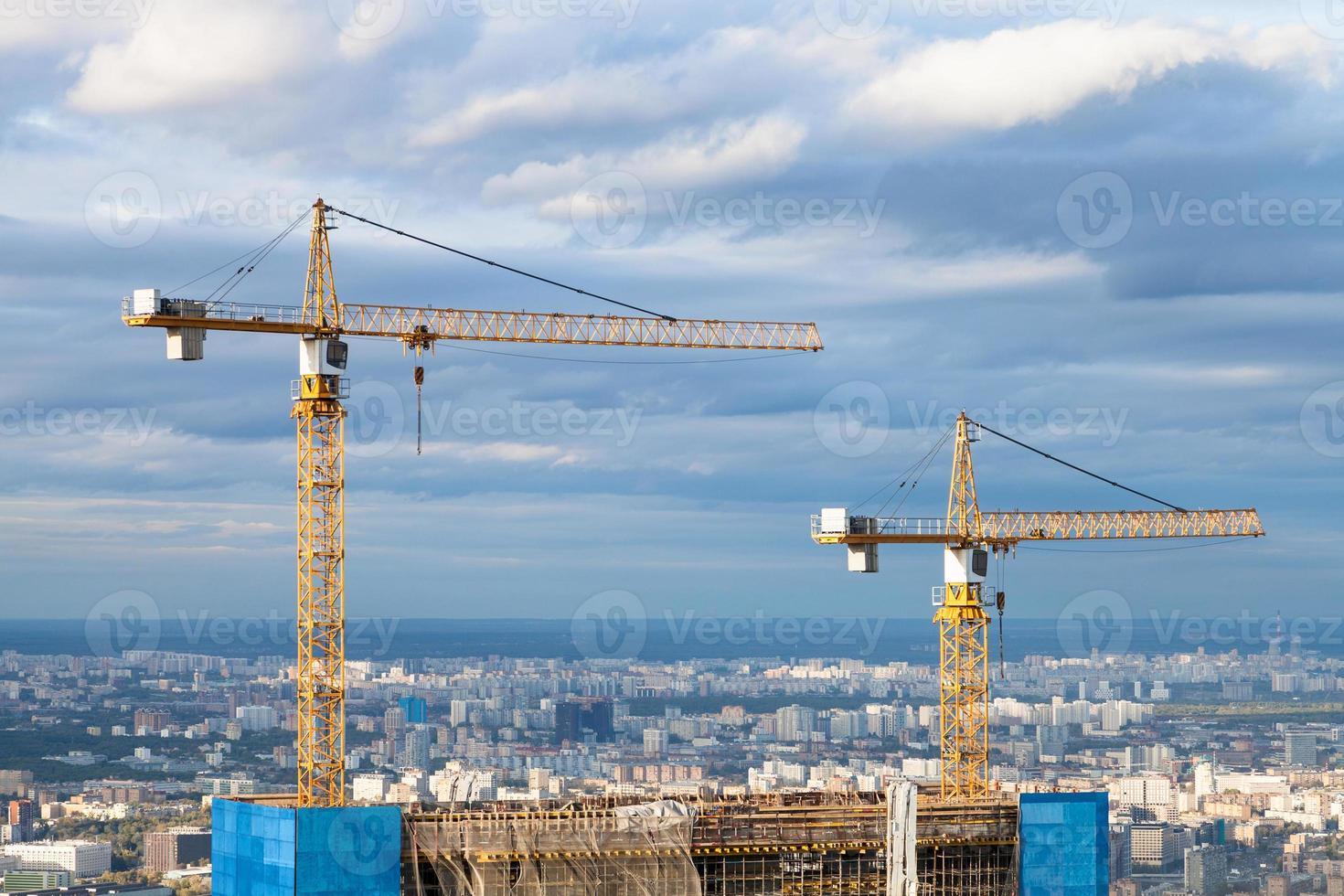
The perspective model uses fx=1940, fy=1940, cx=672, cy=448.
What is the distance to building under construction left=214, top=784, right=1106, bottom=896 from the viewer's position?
59031mm

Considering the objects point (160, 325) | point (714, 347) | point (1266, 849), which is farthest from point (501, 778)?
point (160, 325)

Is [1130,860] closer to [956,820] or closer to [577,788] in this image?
[577,788]

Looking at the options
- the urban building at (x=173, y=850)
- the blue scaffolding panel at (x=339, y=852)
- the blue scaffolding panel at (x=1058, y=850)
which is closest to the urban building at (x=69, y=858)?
the urban building at (x=173, y=850)

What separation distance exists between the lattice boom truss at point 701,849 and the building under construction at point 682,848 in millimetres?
42

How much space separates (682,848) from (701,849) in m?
0.77

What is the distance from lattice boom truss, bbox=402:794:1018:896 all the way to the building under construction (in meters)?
0.04

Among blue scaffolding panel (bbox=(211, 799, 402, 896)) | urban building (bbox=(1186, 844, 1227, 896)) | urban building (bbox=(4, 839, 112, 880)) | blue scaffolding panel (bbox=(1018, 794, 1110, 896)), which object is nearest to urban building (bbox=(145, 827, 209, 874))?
urban building (bbox=(4, 839, 112, 880))

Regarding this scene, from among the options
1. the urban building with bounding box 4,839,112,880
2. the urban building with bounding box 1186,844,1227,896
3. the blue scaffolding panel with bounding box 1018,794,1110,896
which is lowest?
the urban building with bounding box 1186,844,1227,896

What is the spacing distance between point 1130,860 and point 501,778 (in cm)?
6149

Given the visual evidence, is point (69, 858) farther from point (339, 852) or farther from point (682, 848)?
point (682, 848)

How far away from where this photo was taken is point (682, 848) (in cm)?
6100

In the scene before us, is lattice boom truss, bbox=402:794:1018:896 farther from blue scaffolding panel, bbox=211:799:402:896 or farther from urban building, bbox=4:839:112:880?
urban building, bbox=4:839:112:880

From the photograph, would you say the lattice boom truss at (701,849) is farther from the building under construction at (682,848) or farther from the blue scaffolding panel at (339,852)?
the blue scaffolding panel at (339,852)

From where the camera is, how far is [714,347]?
9300 centimetres
